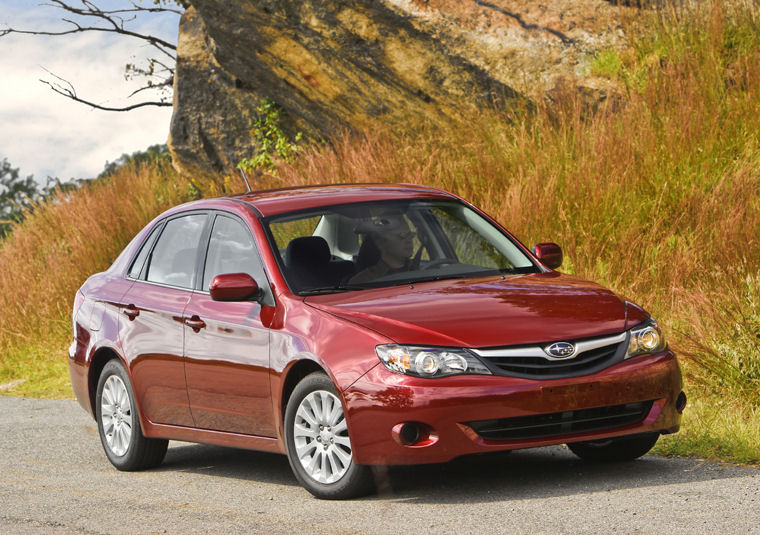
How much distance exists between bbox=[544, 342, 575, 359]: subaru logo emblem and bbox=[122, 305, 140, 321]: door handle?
3286 mm

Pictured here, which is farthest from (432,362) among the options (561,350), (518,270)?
(518,270)

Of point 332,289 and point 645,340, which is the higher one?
point 332,289

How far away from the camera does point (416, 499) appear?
655 cm

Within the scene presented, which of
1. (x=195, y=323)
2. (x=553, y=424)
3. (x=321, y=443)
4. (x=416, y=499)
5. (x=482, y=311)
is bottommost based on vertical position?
(x=416, y=499)

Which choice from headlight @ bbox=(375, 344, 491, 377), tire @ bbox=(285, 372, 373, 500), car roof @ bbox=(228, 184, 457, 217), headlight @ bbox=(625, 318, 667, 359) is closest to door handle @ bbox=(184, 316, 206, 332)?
car roof @ bbox=(228, 184, 457, 217)

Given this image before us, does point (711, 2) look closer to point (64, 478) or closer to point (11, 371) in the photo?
point (64, 478)

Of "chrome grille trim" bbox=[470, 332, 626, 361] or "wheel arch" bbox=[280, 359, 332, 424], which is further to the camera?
"wheel arch" bbox=[280, 359, 332, 424]

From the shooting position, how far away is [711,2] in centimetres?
1385

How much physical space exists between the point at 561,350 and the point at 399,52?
34.1 feet

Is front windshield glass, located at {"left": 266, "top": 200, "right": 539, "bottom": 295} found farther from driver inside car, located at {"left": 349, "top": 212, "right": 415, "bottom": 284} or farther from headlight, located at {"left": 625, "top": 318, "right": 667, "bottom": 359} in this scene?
headlight, located at {"left": 625, "top": 318, "right": 667, "bottom": 359}

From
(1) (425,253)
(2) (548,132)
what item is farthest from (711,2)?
(1) (425,253)

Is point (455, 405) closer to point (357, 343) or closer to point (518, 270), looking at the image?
point (357, 343)

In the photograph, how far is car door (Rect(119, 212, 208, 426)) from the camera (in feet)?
26.0

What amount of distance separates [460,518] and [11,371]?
41.0 ft
